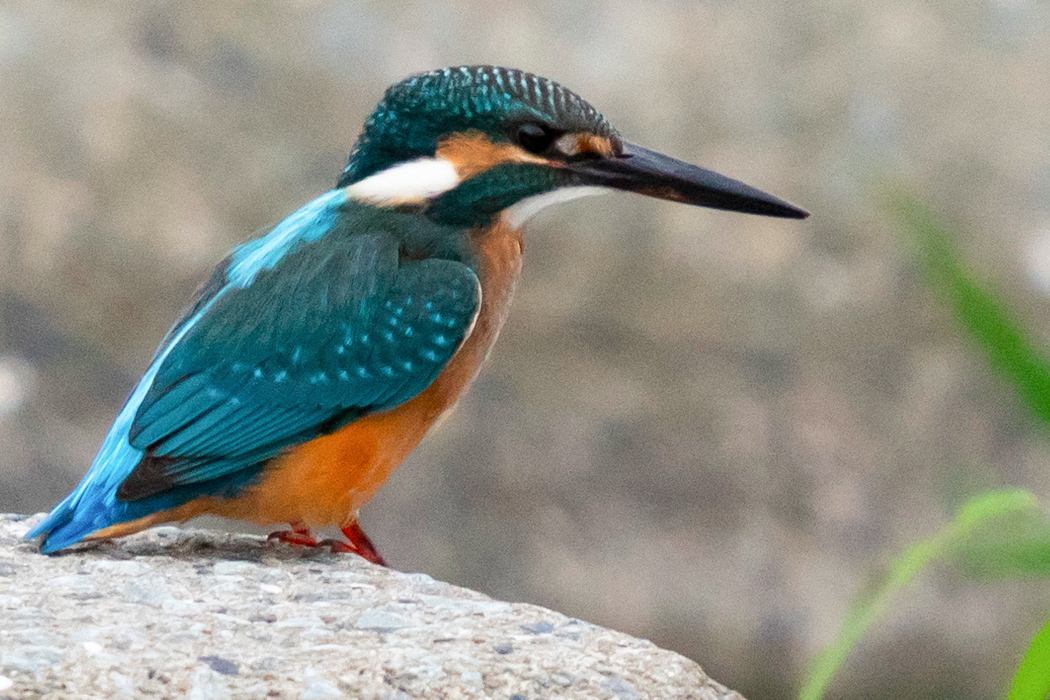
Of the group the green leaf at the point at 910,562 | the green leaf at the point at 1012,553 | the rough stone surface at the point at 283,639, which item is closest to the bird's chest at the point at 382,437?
the rough stone surface at the point at 283,639

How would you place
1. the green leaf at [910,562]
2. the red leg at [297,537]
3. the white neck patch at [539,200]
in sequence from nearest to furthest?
the green leaf at [910,562]
the white neck patch at [539,200]
the red leg at [297,537]

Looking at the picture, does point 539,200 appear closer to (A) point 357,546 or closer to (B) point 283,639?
(A) point 357,546

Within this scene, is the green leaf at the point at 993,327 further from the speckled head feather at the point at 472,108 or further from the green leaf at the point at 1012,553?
the speckled head feather at the point at 472,108

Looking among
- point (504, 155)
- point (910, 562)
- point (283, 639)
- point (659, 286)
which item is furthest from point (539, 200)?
point (659, 286)

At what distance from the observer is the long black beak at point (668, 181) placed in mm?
2053

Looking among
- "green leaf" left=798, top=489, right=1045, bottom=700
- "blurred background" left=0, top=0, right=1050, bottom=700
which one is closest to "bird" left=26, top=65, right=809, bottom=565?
"green leaf" left=798, top=489, right=1045, bottom=700

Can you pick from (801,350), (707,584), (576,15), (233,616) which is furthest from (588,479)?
(233,616)

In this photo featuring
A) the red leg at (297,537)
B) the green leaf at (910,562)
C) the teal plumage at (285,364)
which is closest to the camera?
the green leaf at (910,562)

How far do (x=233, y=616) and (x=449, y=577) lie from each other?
213 centimetres

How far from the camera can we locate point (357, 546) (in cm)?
227

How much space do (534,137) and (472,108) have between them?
11 centimetres

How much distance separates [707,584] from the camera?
3816 mm

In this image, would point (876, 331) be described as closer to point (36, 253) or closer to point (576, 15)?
point (576, 15)

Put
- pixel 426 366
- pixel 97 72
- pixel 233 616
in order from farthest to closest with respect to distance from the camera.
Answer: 1. pixel 97 72
2. pixel 426 366
3. pixel 233 616
